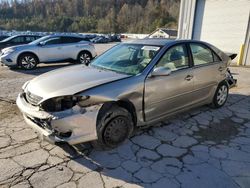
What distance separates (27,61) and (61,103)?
764cm

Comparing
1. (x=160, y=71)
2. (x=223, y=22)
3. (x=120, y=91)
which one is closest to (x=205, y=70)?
(x=160, y=71)

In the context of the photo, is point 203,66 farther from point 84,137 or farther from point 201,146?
point 84,137

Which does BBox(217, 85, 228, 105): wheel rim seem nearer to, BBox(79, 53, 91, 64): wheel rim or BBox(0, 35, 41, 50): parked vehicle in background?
BBox(79, 53, 91, 64): wheel rim

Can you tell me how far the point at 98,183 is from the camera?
8.98ft

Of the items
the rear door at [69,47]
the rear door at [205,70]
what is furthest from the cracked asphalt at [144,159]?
the rear door at [69,47]

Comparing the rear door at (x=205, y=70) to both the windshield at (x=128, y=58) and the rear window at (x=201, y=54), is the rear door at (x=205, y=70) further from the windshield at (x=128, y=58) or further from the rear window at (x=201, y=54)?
the windshield at (x=128, y=58)

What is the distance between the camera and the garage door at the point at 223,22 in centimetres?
1191

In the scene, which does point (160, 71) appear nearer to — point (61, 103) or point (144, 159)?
point (144, 159)

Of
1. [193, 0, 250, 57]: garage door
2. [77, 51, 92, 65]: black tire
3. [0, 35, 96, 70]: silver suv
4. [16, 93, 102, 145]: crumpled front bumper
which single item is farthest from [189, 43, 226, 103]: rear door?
[193, 0, 250, 57]: garage door

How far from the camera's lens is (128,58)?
13.4 feet

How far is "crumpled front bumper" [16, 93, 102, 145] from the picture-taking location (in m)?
2.87

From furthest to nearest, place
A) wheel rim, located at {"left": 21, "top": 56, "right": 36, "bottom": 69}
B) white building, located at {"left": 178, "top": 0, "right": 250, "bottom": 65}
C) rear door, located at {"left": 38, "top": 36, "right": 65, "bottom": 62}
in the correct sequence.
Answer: white building, located at {"left": 178, "top": 0, "right": 250, "bottom": 65} < rear door, located at {"left": 38, "top": 36, "right": 65, "bottom": 62} < wheel rim, located at {"left": 21, "top": 56, "right": 36, "bottom": 69}

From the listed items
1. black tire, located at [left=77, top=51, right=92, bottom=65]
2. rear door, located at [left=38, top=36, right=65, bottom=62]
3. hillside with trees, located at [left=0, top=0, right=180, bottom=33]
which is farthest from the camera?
hillside with trees, located at [left=0, top=0, right=180, bottom=33]

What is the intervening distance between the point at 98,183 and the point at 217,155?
175 cm
